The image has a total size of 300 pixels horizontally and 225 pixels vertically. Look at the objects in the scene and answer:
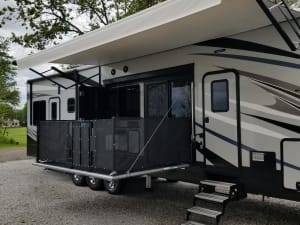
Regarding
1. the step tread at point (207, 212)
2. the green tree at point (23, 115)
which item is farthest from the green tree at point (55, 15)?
the step tread at point (207, 212)

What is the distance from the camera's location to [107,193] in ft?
25.0

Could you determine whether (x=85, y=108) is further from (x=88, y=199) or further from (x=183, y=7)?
(x=183, y=7)

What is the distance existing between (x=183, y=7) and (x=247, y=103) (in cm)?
165

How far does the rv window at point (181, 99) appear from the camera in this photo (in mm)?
6086

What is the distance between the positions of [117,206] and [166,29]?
318 centimetres

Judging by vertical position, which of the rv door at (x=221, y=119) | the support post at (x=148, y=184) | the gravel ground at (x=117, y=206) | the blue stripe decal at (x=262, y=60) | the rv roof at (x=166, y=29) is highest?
the rv roof at (x=166, y=29)

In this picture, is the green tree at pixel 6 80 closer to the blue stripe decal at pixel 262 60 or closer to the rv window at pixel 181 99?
the rv window at pixel 181 99

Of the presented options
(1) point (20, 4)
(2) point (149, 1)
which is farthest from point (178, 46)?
(1) point (20, 4)

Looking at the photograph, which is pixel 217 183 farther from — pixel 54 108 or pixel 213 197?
pixel 54 108

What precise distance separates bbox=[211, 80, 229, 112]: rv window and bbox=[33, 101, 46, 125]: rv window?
5.95 metres

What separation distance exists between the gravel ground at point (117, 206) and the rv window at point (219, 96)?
1.67 meters

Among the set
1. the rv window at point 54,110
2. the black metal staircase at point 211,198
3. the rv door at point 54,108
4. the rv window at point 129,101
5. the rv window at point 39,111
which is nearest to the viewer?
the black metal staircase at point 211,198

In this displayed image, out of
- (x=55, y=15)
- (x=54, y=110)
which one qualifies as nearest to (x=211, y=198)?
(x=54, y=110)

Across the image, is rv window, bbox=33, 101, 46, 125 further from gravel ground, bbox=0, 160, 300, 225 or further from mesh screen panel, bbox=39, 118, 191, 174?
mesh screen panel, bbox=39, 118, 191, 174
